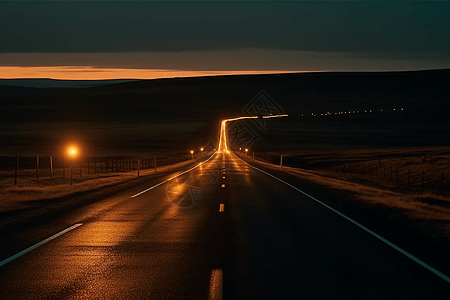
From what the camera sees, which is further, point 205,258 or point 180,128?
point 180,128

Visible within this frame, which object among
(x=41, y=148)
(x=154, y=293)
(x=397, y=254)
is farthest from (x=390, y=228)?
(x=41, y=148)

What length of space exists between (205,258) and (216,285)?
7.04ft

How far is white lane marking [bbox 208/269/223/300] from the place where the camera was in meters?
7.83

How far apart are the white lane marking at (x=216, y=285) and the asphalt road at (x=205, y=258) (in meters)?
0.02

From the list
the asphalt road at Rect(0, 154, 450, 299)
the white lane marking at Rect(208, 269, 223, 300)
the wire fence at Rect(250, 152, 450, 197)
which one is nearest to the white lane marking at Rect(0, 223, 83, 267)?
the asphalt road at Rect(0, 154, 450, 299)

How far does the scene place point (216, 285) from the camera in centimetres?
845

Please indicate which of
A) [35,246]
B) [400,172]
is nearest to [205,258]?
[35,246]

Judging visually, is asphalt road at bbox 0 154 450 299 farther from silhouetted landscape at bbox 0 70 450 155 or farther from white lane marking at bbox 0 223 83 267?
silhouetted landscape at bbox 0 70 450 155

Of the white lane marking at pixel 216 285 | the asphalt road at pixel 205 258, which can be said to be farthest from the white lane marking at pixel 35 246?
the white lane marking at pixel 216 285

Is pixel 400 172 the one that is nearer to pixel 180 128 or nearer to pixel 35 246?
pixel 35 246

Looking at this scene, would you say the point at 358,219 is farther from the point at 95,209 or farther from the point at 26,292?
the point at 26,292

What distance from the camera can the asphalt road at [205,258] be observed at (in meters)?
8.19

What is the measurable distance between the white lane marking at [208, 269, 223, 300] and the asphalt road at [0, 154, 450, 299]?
0.6 inches

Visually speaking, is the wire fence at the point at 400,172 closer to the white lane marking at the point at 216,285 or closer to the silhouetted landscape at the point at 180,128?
the white lane marking at the point at 216,285
